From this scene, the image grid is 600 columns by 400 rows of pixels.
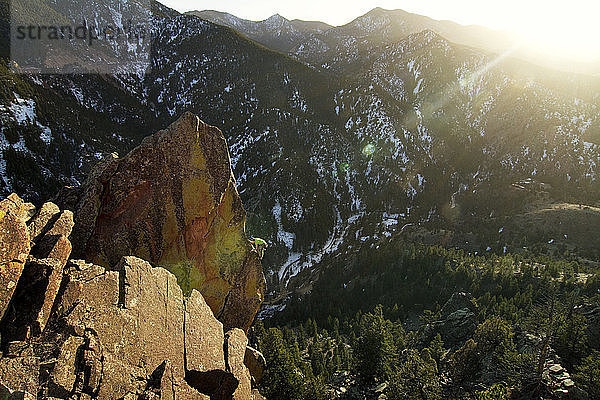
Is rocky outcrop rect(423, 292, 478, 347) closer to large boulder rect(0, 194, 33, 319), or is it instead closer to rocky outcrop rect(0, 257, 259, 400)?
rocky outcrop rect(0, 257, 259, 400)

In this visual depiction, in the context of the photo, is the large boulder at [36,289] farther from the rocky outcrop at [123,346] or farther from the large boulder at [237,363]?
the large boulder at [237,363]

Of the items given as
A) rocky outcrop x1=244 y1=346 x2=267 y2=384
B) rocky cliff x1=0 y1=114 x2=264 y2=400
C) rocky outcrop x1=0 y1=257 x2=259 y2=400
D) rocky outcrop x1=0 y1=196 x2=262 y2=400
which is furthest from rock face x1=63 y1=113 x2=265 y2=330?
rocky outcrop x1=0 y1=257 x2=259 y2=400

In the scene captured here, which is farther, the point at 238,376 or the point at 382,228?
the point at 382,228

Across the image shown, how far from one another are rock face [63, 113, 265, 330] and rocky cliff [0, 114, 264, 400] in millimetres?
90

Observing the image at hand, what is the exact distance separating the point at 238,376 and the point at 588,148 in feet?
824

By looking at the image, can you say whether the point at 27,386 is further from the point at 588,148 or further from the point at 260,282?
the point at 588,148

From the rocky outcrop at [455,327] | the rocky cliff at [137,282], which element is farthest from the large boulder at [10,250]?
the rocky outcrop at [455,327]

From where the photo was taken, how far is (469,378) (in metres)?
37.9

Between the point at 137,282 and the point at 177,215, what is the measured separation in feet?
36.6

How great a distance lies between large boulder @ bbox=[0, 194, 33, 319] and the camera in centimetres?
1342

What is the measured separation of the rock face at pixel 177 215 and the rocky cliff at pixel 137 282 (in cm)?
9

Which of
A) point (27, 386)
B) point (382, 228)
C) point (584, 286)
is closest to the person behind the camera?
point (27, 386)

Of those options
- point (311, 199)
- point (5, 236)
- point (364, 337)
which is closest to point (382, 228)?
point (311, 199)

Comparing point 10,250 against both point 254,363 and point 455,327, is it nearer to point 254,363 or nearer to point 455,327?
point 254,363
